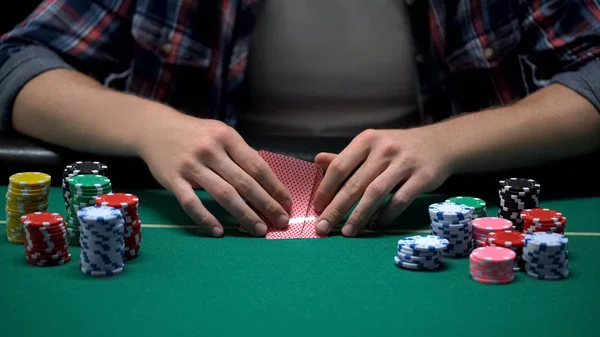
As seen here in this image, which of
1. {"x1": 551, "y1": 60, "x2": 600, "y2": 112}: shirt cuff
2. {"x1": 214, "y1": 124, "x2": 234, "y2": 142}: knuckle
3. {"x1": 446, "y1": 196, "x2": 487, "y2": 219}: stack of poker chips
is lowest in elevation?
{"x1": 446, "y1": 196, "x2": 487, "y2": 219}: stack of poker chips

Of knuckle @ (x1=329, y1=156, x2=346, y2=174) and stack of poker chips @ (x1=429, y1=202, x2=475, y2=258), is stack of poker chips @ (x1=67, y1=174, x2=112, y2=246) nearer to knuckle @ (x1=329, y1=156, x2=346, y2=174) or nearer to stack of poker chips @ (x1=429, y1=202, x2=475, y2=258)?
knuckle @ (x1=329, y1=156, x2=346, y2=174)

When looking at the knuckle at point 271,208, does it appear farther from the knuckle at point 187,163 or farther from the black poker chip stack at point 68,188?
the black poker chip stack at point 68,188

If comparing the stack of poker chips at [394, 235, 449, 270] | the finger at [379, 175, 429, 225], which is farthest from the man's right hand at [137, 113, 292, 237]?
the stack of poker chips at [394, 235, 449, 270]

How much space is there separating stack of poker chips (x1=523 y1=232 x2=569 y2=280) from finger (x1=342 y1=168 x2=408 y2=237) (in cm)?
38

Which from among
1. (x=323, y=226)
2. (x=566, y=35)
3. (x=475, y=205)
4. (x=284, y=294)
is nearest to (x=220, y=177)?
(x=323, y=226)

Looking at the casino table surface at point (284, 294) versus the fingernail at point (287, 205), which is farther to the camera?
the fingernail at point (287, 205)

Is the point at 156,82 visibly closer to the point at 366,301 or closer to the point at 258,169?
the point at 258,169

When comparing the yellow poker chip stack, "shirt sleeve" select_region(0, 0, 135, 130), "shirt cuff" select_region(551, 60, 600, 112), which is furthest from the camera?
"shirt sleeve" select_region(0, 0, 135, 130)

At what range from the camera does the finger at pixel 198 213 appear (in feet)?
5.88

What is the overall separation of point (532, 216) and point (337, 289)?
1.76 ft

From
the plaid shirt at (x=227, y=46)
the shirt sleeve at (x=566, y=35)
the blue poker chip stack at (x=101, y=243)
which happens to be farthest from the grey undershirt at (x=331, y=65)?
the blue poker chip stack at (x=101, y=243)

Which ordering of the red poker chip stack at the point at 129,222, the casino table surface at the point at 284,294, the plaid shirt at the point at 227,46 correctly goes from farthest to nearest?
the plaid shirt at the point at 227,46, the red poker chip stack at the point at 129,222, the casino table surface at the point at 284,294

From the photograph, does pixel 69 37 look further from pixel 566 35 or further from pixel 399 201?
pixel 566 35

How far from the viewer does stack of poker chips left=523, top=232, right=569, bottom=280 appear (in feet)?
4.96
